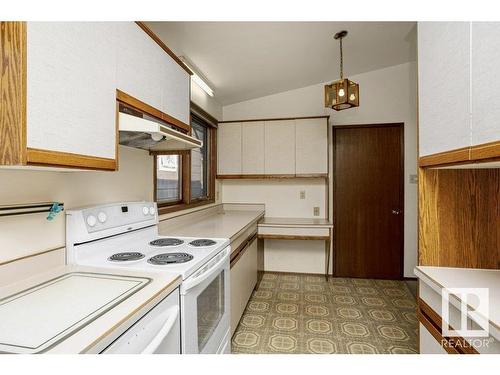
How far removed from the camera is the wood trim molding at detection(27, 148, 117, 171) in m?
0.79

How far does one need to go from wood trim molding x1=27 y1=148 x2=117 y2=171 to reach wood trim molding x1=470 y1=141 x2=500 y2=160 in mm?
1407

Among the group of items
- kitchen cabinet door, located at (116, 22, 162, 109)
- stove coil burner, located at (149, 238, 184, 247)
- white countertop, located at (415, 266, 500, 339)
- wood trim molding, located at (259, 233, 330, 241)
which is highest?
kitchen cabinet door, located at (116, 22, 162, 109)

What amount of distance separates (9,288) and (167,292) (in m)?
0.56

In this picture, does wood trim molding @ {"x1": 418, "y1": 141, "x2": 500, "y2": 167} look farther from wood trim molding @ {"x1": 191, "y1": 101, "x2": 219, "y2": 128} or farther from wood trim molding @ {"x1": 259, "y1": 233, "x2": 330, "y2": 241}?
wood trim molding @ {"x1": 191, "y1": 101, "x2": 219, "y2": 128}

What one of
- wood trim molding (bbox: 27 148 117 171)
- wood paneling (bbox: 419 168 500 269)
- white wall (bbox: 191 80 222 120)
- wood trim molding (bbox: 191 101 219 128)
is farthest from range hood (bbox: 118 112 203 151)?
wood paneling (bbox: 419 168 500 269)

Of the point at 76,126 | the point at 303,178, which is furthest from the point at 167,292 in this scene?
the point at 303,178

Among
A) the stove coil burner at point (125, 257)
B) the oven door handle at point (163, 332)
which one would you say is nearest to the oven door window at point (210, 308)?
the oven door handle at point (163, 332)

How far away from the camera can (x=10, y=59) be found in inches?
29.7

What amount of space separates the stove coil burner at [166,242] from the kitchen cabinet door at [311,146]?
197 cm

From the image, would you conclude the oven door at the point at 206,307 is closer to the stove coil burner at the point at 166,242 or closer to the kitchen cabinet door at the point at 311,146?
the stove coil burner at the point at 166,242

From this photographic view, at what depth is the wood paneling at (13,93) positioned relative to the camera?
750 millimetres
